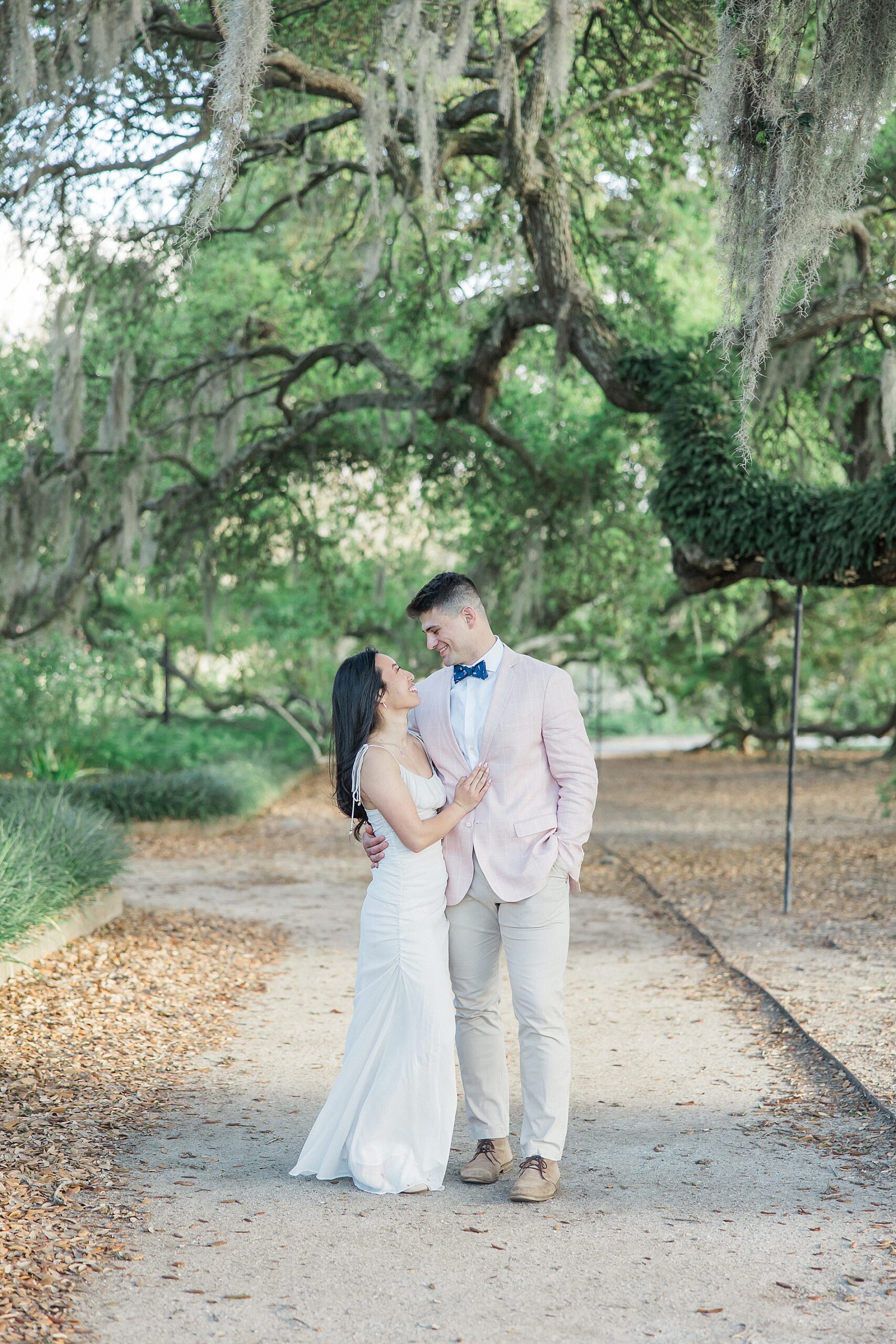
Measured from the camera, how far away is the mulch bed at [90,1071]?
3082 mm

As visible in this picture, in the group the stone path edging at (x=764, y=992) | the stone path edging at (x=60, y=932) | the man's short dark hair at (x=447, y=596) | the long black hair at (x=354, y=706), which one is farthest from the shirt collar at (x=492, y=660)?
the stone path edging at (x=60, y=932)

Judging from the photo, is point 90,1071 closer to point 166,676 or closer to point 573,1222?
point 573,1222

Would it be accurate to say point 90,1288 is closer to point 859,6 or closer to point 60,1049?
point 60,1049

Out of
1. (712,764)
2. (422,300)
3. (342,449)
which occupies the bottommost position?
(712,764)

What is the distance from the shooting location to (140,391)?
38.0 feet

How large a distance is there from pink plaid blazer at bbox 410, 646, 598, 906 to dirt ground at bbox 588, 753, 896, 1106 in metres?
1.73

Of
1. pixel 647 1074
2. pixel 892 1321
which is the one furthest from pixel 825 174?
pixel 892 1321

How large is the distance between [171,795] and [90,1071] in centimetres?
832

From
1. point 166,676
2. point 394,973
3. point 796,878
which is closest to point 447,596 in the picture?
point 394,973

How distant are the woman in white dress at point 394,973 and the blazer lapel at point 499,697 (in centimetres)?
9

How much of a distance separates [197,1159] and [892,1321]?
2.11m

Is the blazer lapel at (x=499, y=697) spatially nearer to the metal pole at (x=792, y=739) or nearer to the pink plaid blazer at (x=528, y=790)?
the pink plaid blazer at (x=528, y=790)

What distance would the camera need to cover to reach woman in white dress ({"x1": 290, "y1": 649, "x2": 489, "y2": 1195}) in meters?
3.65

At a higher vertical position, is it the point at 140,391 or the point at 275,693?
the point at 140,391
